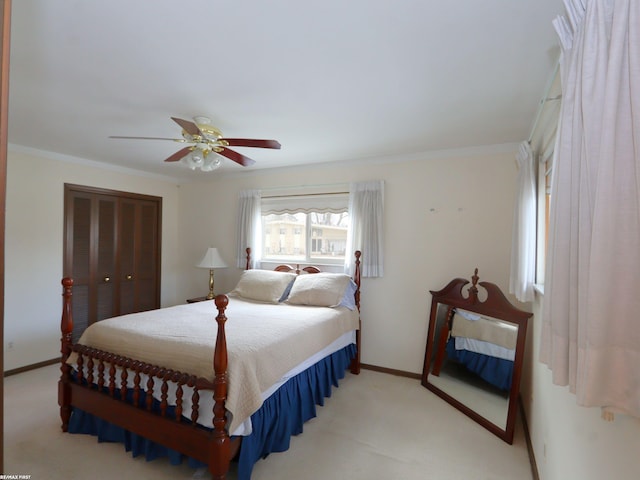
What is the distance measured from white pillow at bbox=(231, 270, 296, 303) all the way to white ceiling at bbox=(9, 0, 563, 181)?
5.26ft

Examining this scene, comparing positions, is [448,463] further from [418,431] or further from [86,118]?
[86,118]

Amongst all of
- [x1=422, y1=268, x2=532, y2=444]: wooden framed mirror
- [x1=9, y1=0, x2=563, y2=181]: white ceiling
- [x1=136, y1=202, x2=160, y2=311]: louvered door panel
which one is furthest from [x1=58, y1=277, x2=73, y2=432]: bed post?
[x1=422, y1=268, x2=532, y2=444]: wooden framed mirror

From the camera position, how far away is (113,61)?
5.89 ft

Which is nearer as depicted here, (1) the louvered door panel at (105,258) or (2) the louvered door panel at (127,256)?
(1) the louvered door panel at (105,258)

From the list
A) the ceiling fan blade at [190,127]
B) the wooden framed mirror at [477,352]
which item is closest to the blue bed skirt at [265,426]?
the wooden framed mirror at [477,352]

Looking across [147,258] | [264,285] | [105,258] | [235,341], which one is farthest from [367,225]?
[105,258]

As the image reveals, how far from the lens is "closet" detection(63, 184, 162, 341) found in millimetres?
3938

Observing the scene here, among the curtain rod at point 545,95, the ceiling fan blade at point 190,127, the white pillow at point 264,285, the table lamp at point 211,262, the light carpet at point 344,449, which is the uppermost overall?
the curtain rod at point 545,95

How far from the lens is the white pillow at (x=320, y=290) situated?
3354 mm

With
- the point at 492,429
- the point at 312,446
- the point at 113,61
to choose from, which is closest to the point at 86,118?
the point at 113,61

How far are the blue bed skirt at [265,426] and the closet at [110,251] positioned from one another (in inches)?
80.4

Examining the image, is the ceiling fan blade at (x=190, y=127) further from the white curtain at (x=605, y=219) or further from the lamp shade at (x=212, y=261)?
the lamp shade at (x=212, y=261)

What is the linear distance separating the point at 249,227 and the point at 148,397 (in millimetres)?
2679

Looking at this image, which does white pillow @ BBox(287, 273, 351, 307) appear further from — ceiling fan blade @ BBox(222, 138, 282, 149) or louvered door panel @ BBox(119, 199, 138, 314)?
louvered door panel @ BBox(119, 199, 138, 314)
